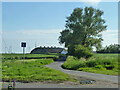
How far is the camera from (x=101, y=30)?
4559 cm

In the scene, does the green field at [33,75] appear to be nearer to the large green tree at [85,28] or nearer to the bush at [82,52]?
the bush at [82,52]

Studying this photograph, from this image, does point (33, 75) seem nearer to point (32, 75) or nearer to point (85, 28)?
point (32, 75)

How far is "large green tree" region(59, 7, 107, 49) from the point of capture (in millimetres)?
43344

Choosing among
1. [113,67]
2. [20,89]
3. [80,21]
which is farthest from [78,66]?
[80,21]

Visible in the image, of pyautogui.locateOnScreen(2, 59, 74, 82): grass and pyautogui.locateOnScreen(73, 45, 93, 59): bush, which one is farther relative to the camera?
pyautogui.locateOnScreen(73, 45, 93, 59): bush

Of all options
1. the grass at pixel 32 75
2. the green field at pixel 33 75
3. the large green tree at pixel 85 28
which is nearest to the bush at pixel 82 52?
the green field at pixel 33 75

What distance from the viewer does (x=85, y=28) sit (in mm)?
42688

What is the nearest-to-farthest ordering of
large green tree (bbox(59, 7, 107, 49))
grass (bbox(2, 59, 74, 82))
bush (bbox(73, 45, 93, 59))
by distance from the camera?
grass (bbox(2, 59, 74, 82)) < bush (bbox(73, 45, 93, 59)) < large green tree (bbox(59, 7, 107, 49))

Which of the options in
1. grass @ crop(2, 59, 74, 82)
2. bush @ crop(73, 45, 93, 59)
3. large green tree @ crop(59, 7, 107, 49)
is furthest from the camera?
large green tree @ crop(59, 7, 107, 49)

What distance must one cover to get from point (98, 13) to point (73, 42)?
10305mm

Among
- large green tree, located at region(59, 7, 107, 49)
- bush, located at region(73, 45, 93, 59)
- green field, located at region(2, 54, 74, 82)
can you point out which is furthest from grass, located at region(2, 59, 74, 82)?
large green tree, located at region(59, 7, 107, 49)

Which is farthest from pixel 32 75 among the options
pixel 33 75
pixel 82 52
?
pixel 82 52

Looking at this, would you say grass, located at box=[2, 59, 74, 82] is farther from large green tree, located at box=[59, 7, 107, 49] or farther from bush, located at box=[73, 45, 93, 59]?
large green tree, located at box=[59, 7, 107, 49]

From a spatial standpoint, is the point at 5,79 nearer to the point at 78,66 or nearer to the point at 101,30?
the point at 78,66
